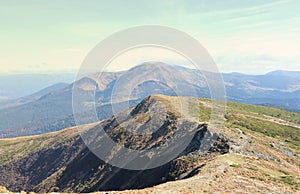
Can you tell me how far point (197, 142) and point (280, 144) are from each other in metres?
24.5

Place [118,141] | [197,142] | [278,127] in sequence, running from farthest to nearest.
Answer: [118,141] < [278,127] < [197,142]

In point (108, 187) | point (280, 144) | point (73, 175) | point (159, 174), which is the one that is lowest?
point (73, 175)

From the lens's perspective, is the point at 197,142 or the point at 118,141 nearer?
the point at 197,142

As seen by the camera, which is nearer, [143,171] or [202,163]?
[202,163]

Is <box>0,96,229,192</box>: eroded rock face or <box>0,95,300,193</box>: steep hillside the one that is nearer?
<box>0,95,300,193</box>: steep hillside

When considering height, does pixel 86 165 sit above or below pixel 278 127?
below

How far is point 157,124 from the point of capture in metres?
111

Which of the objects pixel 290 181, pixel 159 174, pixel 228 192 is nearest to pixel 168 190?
pixel 228 192

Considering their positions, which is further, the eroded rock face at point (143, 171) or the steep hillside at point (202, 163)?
the eroded rock face at point (143, 171)

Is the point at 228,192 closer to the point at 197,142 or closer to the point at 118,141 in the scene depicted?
the point at 197,142

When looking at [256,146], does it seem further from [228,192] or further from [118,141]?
[118,141]

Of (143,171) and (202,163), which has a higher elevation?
(202,163)

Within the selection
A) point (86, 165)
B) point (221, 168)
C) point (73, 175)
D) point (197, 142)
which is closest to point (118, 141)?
point (86, 165)

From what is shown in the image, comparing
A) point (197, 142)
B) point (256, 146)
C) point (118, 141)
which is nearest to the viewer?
point (256, 146)
